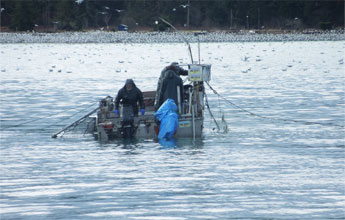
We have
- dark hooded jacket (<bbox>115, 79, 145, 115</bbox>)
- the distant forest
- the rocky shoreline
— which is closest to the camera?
dark hooded jacket (<bbox>115, 79, 145, 115</bbox>)

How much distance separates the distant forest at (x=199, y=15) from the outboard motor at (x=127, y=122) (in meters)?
94.3

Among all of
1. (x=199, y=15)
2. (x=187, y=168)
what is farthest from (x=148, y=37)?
(x=187, y=168)

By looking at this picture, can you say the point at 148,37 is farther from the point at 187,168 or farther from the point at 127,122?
the point at 187,168

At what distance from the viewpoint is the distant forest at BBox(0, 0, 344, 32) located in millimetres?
111562

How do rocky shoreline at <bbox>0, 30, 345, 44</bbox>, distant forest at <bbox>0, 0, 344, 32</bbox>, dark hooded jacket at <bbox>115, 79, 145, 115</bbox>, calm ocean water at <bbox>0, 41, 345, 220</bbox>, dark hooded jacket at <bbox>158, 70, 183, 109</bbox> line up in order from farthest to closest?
distant forest at <bbox>0, 0, 344, 32</bbox>
rocky shoreline at <bbox>0, 30, 345, 44</bbox>
dark hooded jacket at <bbox>158, 70, 183, 109</bbox>
dark hooded jacket at <bbox>115, 79, 145, 115</bbox>
calm ocean water at <bbox>0, 41, 345, 220</bbox>

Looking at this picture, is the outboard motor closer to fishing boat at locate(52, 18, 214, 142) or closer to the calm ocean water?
fishing boat at locate(52, 18, 214, 142)

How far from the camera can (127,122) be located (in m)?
16.4

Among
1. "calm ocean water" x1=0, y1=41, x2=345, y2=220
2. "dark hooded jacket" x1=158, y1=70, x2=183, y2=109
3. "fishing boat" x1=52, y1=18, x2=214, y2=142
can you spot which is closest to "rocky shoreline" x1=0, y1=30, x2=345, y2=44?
"calm ocean water" x1=0, y1=41, x2=345, y2=220

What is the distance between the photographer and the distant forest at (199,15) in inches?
4392

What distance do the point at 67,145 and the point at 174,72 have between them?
2875 mm

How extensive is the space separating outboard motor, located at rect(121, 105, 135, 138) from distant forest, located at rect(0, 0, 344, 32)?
94258mm

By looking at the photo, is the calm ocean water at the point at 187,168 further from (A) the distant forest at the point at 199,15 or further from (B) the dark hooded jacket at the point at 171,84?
(A) the distant forest at the point at 199,15

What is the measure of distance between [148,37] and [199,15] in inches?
481

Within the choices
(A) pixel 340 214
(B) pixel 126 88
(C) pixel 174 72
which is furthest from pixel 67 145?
(A) pixel 340 214
